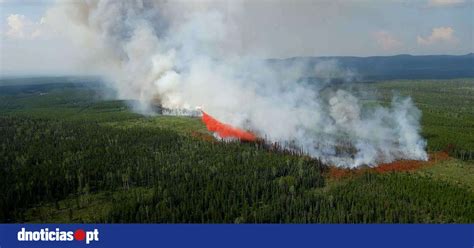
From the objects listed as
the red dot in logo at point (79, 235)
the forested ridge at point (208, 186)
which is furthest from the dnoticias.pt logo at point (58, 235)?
the forested ridge at point (208, 186)

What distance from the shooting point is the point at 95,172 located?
31.2 metres

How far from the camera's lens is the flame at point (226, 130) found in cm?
4069

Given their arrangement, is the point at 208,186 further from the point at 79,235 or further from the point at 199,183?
the point at 79,235

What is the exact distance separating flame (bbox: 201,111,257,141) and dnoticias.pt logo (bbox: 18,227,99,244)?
24.5 m

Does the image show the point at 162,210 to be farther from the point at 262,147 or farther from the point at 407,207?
the point at 262,147

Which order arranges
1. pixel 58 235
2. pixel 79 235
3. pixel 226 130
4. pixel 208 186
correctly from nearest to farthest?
pixel 79 235 < pixel 58 235 < pixel 208 186 < pixel 226 130

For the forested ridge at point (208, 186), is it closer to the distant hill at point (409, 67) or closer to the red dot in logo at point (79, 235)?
the red dot in logo at point (79, 235)

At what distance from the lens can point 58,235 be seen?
53.9ft

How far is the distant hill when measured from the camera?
117963 mm

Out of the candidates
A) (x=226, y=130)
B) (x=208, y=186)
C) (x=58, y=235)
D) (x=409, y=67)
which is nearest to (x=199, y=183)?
(x=208, y=186)

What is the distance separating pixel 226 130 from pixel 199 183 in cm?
1500

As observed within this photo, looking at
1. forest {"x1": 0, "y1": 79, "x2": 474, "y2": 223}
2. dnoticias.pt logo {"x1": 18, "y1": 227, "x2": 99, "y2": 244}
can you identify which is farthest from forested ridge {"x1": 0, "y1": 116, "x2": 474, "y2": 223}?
dnoticias.pt logo {"x1": 18, "y1": 227, "x2": 99, "y2": 244}

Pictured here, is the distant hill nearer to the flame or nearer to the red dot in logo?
the flame

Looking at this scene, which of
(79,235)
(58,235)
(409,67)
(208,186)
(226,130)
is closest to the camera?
(79,235)
